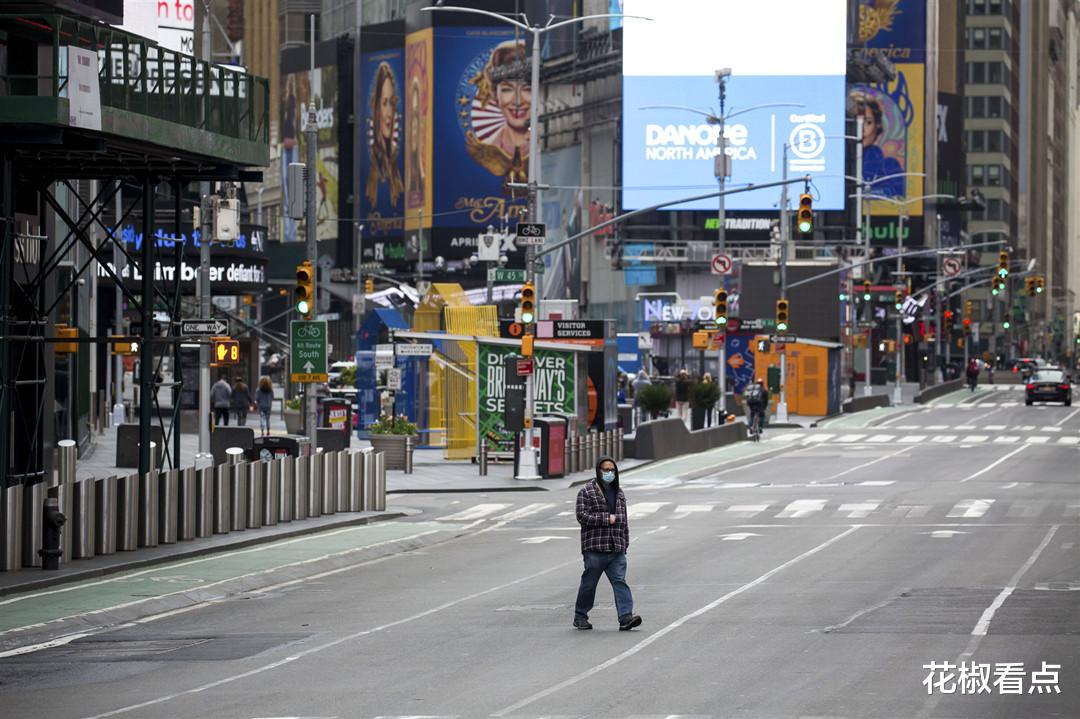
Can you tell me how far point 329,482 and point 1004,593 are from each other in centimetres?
1420

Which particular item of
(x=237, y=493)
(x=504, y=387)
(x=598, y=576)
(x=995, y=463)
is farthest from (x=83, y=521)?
(x=995, y=463)

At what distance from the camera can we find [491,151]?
13888 cm

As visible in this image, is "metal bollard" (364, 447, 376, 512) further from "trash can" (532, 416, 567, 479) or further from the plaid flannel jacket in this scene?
the plaid flannel jacket

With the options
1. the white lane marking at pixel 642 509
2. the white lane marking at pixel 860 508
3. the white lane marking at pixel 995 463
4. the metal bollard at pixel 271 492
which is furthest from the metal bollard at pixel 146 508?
the white lane marking at pixel 995 463

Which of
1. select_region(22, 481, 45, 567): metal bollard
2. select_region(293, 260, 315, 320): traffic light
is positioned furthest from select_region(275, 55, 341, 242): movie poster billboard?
select_region(22, 481, 45, 567): metal bollard

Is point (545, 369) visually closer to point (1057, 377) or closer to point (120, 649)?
point (120, 649)

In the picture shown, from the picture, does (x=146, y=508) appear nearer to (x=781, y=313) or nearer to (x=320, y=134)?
(x=781, y=313)

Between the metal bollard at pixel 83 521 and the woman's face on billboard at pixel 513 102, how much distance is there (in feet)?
378

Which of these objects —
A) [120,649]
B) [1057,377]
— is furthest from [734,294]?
[120,649]

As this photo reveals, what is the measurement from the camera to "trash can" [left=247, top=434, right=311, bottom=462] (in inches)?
1234

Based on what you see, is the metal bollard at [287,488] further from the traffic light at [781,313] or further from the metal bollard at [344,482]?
the traffic light at [781,313]

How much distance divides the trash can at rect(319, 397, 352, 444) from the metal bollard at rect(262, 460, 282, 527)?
9.24m

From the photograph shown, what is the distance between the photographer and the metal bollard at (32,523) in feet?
73.7

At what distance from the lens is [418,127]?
141000 millimetres
